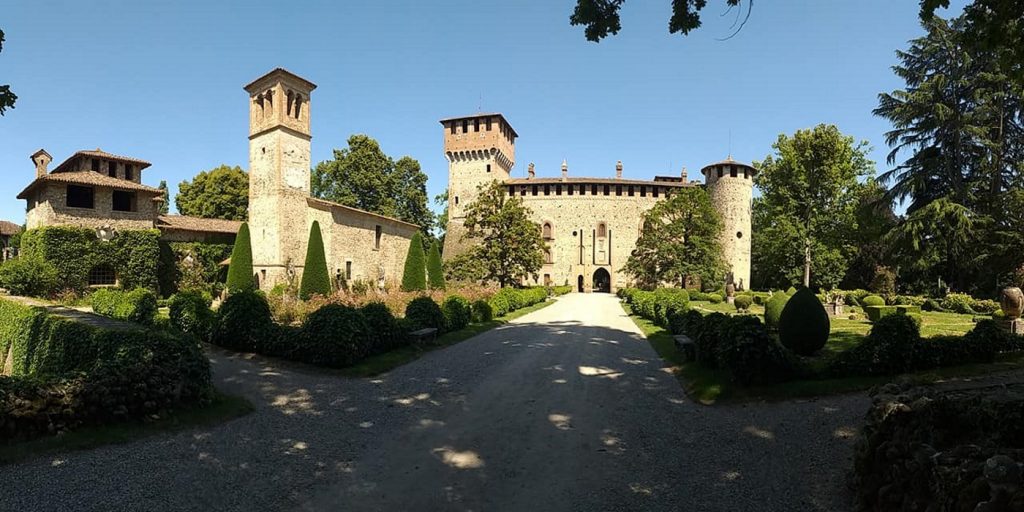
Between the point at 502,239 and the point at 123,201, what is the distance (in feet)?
72.1

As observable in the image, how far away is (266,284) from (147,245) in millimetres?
6281

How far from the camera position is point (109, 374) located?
21.4 ft

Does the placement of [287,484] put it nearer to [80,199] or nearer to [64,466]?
[64,466]

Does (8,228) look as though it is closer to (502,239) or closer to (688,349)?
(502,239)

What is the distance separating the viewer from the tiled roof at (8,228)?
42.6 m

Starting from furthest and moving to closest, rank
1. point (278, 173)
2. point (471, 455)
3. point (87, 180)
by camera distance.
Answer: point (278, 173) < point (87, 180) < point (471, 455)

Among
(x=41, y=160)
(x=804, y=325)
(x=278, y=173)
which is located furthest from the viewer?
(x=278, y=173)

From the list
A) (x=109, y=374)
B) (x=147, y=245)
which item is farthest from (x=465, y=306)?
(x=147, y=245)

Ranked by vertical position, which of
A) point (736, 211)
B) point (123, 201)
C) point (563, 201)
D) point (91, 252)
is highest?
point (563, 201)

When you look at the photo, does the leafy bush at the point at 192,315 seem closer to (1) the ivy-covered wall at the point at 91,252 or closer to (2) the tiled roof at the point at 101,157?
(1) the ivy-covered wall at the point at 91,252

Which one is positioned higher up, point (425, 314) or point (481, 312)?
point (425, 314)

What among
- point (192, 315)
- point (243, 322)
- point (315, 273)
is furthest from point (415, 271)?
point (243, 322)

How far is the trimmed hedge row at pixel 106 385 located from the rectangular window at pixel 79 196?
21.9 meters

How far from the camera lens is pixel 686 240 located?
4128 centimetres
